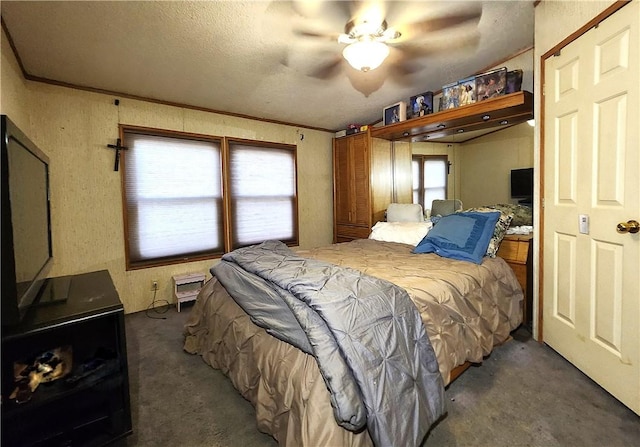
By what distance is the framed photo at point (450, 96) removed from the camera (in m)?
2.94

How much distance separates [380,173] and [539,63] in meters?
2.07

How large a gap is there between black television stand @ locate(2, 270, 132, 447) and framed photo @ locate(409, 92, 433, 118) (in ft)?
10.7

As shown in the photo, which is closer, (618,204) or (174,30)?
(618,204)

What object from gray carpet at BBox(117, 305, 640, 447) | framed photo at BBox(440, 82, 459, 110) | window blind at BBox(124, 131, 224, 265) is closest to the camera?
gray carpet at BBox(117, 305, 640, 447)

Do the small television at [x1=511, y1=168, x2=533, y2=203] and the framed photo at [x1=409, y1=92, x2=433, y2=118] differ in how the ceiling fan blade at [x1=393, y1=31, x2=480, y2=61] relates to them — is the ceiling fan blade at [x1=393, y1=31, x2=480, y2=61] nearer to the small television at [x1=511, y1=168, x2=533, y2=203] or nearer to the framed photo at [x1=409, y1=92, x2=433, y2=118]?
the framed photo at [x1=409, y1=92, x2=433, y2=118]

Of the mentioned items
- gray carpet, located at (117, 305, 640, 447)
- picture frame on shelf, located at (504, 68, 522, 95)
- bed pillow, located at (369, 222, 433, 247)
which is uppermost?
picture frame on shelf, located at (504, 68, 522, 95)

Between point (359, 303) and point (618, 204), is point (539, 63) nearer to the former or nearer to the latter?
point (618, 204)

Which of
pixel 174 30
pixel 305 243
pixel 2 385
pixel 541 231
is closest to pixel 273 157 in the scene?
pixel 305 243

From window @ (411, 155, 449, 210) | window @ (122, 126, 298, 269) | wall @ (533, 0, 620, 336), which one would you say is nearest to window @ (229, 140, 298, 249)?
window @ (122, 126, 298, 269)

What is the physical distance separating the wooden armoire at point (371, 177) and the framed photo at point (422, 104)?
0.67 metres

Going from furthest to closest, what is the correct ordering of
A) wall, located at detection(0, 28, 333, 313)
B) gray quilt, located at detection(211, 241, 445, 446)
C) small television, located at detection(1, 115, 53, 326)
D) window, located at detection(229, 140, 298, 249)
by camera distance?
1. window, located at detection(229, 140, 298, 249)
2. wall, located at detection(0, 28, 333, 313)
3. gray quilt, located at detection(211, 241, 445, 446)
4. small television, located at detection(1, 115, 53, 326)

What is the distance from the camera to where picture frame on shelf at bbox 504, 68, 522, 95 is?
8.42 ft

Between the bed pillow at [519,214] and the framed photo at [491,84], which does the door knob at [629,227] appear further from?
the framed photo at [491,84]

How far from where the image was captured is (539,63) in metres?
2.25
